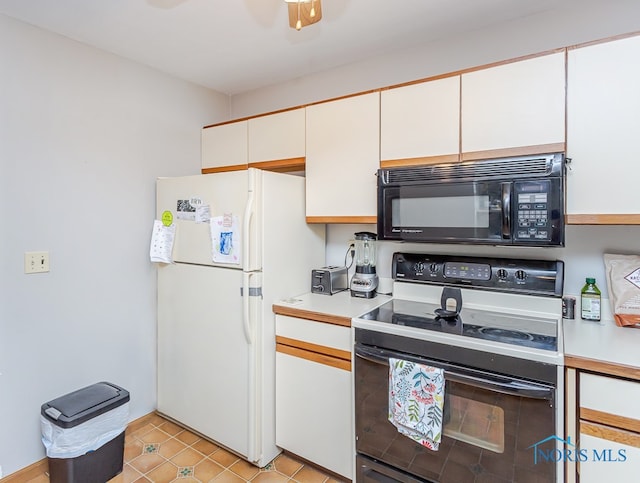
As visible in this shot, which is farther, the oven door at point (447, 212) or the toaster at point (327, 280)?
the toaster at point (327, 280)

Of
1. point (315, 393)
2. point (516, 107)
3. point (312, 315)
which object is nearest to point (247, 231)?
point (312, 315)

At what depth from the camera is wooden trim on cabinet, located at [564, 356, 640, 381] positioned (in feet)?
3.76

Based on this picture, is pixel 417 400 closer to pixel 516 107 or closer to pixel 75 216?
pixel 516 107

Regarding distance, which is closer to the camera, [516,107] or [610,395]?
[610,395]

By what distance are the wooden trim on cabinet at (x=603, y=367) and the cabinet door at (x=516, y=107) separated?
0.83 meters

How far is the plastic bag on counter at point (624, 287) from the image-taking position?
1.52 m

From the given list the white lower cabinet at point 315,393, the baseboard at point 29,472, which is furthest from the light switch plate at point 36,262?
the white lower cabinet at point 315,393

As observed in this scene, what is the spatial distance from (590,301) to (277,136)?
1882 mm

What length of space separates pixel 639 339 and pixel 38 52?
305cm

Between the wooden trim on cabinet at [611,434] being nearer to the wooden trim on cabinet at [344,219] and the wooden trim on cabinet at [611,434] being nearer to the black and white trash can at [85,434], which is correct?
the wooden trim on cabinet at [344,219]

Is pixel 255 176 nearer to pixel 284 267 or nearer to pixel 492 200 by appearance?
pixel 284 267

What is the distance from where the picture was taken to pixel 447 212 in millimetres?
1685

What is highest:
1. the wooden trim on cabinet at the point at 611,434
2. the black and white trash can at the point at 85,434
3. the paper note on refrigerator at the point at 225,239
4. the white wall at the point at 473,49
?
the white wall at the point at 473,49

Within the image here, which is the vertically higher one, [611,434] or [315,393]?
[611,434]
